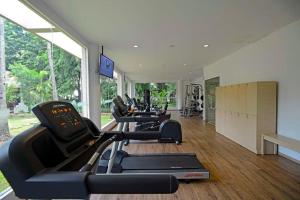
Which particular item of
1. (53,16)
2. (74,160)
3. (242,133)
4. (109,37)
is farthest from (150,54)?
(74,160)

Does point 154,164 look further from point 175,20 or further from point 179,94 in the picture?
point 179,94

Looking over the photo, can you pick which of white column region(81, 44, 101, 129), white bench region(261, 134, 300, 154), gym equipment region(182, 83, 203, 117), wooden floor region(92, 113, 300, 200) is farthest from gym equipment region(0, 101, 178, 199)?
gym equipment region(182, 83, 203, 117)

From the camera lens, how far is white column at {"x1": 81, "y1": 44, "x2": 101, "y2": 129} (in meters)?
5.35

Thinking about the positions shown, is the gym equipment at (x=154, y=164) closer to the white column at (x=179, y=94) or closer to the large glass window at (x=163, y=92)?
the white column at (x=179, y=94)

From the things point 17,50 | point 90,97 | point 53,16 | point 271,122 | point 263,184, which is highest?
point 53,16

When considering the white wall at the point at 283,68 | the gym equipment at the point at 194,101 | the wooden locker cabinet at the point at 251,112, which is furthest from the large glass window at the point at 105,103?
the gym equipment at the point at 194,101

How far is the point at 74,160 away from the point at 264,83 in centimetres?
443

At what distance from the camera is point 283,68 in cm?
459

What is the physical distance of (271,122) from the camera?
4.89m

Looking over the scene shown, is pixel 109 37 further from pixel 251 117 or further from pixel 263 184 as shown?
pixel 263 184

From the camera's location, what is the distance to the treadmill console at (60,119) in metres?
1.40

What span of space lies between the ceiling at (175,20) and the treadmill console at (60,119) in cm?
207

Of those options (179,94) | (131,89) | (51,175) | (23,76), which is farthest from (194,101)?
(51,175)

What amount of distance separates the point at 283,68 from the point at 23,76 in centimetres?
448
